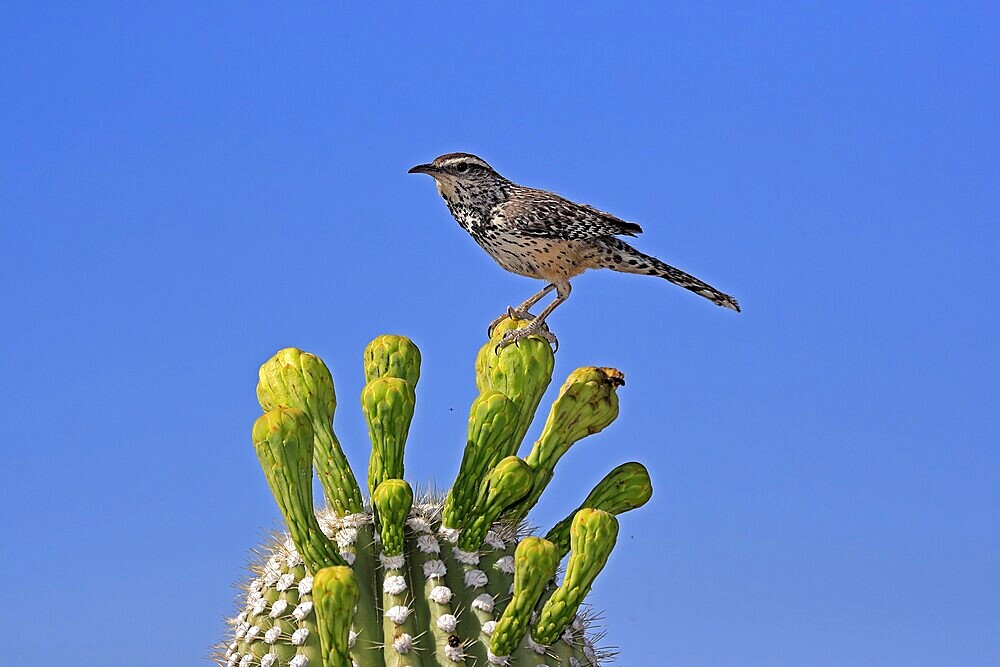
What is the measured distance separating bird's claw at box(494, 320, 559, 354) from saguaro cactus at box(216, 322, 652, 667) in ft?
0.20

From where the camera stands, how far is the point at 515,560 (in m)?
4.79

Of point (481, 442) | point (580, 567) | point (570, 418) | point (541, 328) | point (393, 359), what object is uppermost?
point (541, 328)

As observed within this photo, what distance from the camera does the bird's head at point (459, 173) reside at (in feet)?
24.2

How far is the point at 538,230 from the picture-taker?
23.5 ft

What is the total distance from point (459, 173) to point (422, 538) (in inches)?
119

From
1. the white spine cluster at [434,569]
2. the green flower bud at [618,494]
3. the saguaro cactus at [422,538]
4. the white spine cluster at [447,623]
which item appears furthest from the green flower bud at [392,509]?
the green flower bud at [618,494]

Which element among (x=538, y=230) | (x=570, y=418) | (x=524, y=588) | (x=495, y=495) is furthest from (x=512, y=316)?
(x=524, y=588)

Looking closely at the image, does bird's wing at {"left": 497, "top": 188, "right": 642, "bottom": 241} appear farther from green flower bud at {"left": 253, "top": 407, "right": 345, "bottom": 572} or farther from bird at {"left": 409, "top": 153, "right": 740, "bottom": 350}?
green flower bud at {"left": 253, "top": 407, "right": 345, "bottom": 572}

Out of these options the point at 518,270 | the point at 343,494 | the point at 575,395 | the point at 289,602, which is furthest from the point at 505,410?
the point at 518,270

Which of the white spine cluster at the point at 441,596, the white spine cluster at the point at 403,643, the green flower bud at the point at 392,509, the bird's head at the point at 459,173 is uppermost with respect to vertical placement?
the bird's head at the point at 459,173

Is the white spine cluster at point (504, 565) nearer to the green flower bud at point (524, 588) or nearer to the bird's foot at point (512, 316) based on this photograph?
the green flower bud at point (524, 588)

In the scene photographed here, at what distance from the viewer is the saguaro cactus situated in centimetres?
469

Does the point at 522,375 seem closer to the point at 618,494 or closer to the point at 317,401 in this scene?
the point at 618,494

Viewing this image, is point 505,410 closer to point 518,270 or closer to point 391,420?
point 391,420
